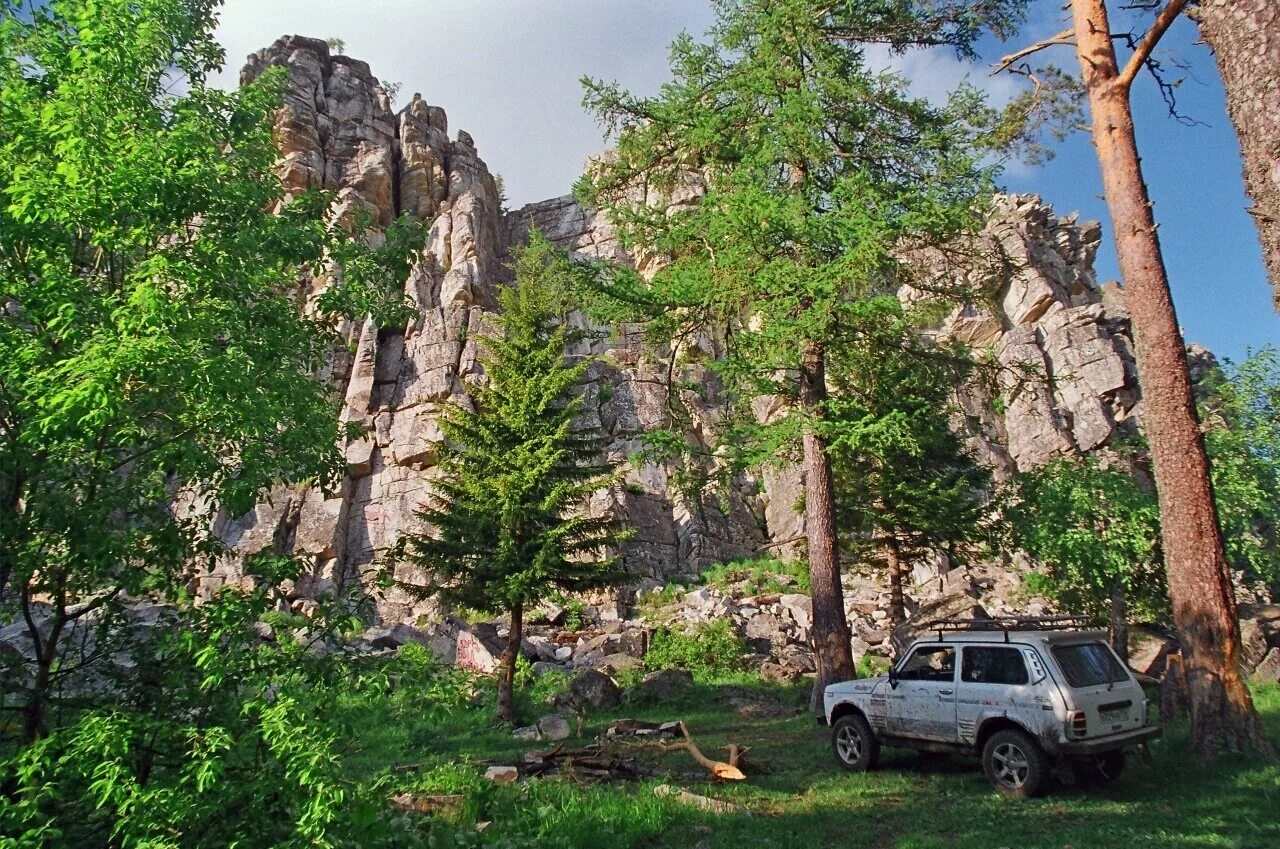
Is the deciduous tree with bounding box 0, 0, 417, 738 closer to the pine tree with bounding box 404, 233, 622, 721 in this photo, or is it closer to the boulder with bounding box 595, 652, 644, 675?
the pine tree with bounding box 404, 233, 622, 721

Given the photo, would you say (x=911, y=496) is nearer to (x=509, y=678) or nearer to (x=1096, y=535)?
(x=1096, y=535)

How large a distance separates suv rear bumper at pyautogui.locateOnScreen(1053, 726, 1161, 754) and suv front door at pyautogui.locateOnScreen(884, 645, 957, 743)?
1.46 m

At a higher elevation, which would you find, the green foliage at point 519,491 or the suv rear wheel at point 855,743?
the green foliage at point 519,491

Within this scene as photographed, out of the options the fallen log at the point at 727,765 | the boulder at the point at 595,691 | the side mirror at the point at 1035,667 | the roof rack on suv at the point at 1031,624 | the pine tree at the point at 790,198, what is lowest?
the fallen log at the point at 727,765

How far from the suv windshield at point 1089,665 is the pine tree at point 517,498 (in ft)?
36.2

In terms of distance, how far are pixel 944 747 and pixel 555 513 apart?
11.7m

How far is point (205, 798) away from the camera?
14.6 ft

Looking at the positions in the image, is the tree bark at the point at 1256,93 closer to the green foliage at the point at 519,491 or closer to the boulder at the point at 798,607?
the green foliage at the point at 519,491

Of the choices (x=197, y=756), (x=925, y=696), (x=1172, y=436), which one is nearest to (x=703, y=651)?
(x=925, y=696)

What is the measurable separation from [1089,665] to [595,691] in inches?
463

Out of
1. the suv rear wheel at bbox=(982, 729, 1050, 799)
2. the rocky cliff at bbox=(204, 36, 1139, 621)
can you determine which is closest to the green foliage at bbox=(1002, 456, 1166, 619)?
the suv rear wheel at bbox=(982, 729, 1050, 799)

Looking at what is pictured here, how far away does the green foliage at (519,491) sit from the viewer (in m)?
17.9

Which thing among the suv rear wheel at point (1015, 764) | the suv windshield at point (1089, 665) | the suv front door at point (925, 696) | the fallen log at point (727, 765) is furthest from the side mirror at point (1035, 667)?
the fallen log at point (727, 765)

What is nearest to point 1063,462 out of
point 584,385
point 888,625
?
point 888,625
